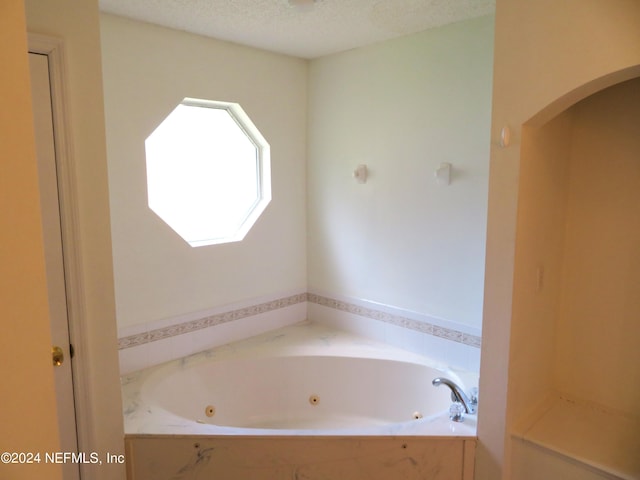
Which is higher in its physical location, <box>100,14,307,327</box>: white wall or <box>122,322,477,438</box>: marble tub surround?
<box>100,14,307,327</box>: white wall

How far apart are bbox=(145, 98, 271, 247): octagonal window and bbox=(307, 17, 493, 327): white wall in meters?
0.46

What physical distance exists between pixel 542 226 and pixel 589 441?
0.91 meters

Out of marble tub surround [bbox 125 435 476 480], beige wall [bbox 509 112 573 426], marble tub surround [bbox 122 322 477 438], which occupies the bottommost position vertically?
marble tub surround [bbox 125 435 476 480]

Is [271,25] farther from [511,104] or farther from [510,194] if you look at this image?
[510,194]

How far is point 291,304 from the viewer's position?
3.57 meters

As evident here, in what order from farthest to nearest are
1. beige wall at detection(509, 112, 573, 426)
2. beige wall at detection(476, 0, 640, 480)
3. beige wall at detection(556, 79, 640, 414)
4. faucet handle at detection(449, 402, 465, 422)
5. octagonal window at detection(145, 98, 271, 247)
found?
1. octagonal window at detection(145, 98, 271, 247)
2. faucet handle at detection(449, 402, 465, 422)
3. beige wall at detection(556, 79, 640, 414)
4. beige wall at detection(509, 112, 573, 426)
5. beige wall at detection(476, 0, 640, 480)

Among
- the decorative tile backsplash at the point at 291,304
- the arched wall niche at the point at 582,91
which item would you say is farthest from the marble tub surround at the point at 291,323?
the arched wall niche at the point at 582,91

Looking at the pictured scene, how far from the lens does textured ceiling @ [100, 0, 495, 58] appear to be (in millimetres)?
2324

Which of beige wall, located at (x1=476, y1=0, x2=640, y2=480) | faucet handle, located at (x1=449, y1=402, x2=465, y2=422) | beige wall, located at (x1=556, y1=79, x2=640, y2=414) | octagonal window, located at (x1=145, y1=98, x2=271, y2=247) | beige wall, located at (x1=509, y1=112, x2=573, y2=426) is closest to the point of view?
beige wall, located at (x1=476, y1=0, x2=640, y2=480)

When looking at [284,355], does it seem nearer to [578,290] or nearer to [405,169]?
[405,169]

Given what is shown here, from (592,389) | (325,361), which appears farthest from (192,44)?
(592,389)

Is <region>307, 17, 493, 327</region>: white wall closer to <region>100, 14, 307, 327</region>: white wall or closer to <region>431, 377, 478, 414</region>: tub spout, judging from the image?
<region>100, 14, 307, 327</region>: white wall

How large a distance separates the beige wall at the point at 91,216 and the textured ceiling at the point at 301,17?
0.67m

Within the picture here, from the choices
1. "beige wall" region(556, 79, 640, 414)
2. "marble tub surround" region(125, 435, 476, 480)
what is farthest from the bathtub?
"beige wall" region(556, 79, 640, 414)
